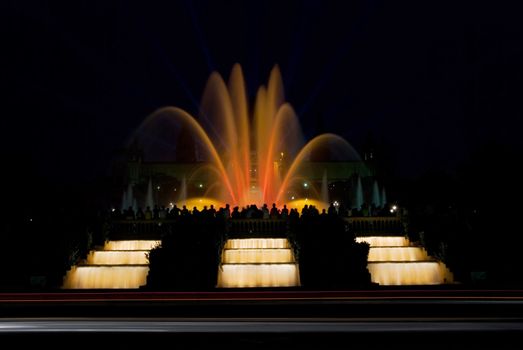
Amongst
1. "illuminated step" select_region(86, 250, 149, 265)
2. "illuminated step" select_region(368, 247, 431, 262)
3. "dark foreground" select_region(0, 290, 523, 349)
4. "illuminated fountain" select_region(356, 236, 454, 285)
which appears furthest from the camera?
"illuminated step" select_region(368, 247, 431, 262)

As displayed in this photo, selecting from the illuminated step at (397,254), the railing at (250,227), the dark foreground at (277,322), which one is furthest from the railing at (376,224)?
the dark foreground at (277,322)

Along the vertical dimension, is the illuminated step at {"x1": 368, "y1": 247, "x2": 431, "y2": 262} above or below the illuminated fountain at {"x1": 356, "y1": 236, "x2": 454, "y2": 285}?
above

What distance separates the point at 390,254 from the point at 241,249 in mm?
7050

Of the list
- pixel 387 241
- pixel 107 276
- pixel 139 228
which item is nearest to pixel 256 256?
pixel 107 276

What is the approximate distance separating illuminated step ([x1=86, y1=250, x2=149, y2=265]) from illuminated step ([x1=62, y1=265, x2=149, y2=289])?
5.53ft

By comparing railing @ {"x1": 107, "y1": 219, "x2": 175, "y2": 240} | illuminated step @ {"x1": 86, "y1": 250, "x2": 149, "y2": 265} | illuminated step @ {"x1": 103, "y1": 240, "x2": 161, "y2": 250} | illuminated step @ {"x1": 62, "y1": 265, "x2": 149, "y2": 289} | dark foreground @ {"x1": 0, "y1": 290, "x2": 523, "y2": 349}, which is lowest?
dark foreground @ {"x1": 0, "y1": 290, "x2": 523, "y2": 349}

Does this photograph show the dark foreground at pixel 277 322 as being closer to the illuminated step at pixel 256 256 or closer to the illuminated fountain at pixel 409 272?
the illuminated fountain at pixel 409 272

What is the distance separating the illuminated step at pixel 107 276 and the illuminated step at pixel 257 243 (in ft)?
18.0

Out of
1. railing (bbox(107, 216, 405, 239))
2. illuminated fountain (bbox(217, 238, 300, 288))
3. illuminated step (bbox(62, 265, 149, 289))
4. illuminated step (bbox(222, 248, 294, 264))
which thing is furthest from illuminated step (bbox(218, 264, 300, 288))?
railing (bbox(107, 216, 405, 239))

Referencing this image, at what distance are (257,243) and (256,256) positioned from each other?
87.7 inches

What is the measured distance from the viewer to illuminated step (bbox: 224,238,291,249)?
27828mm

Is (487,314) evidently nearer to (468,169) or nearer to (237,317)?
(237,317)

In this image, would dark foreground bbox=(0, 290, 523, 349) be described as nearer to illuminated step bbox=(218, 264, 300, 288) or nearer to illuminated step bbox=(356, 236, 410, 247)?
illuminated step bbox=(218, 264, 300, 288)
